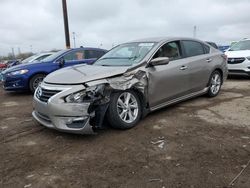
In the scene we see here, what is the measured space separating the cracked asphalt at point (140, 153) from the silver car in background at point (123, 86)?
29 centimetres

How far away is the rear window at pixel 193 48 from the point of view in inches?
238

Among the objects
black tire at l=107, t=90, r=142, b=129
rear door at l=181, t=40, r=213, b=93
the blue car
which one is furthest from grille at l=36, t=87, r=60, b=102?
the blue car

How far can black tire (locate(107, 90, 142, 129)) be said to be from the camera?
4363mm

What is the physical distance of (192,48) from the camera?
6.27 meters

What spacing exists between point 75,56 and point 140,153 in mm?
6283

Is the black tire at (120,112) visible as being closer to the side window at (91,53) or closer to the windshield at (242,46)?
the side window at (91,53)

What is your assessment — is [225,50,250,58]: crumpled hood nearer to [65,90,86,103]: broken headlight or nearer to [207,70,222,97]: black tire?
[207,70,222,97]: black tire

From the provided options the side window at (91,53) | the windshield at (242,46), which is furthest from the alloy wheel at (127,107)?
the windshield at (242,46)

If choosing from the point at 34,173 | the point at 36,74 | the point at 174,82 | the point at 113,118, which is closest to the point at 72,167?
the point at 34,173

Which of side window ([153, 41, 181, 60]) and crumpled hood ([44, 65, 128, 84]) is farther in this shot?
side window ([153, 41, 181, 60])

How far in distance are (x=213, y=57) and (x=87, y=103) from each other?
394 centimetres

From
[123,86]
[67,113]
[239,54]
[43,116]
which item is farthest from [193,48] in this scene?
[239,54]

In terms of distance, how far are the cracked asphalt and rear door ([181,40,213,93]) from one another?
2.79 feet

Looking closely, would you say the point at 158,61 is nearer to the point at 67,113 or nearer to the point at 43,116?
the point at 67,113
